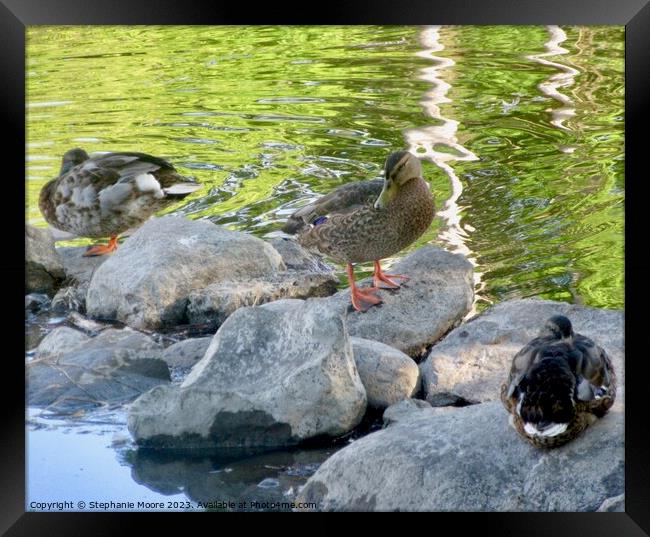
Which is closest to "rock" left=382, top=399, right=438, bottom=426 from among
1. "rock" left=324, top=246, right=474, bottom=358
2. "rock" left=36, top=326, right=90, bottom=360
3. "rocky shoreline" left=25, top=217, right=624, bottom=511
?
"rocky shoreline" left=25, top=217, right=624, bottom=511

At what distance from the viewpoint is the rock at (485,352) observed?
4.61 metres

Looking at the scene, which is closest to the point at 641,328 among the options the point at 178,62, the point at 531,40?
the point at 531,40

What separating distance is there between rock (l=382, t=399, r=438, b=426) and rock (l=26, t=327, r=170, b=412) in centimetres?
88

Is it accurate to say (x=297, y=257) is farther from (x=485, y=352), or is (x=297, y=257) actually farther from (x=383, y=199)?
(x=485, y=352)

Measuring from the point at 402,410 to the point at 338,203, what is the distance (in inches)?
40.2

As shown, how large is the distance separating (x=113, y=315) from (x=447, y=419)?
1.69 metres

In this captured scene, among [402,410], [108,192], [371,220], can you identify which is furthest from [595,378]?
[108,192]

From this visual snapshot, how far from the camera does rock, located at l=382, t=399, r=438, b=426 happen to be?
443 centimetres

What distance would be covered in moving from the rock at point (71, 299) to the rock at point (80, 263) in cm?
3

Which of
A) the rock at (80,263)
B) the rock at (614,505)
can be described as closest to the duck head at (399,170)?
the rock at (80,263)

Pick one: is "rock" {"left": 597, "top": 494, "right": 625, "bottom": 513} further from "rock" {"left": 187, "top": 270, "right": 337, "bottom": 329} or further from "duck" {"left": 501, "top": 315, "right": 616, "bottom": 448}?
"rock" {"left": 187, "top": 270, "right": 337, "bottom": 329}

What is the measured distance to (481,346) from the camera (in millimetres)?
4762

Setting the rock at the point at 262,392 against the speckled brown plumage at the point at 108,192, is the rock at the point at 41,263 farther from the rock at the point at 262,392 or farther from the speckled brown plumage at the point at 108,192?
the rock at the point at 262,392
